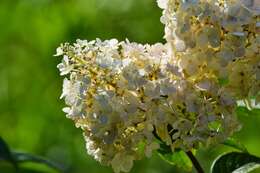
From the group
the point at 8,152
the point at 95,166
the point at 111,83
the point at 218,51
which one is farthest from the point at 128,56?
the point at 95,166

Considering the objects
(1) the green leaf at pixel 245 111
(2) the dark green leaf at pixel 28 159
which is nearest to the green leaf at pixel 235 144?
(1) the green leaf at pixel 245 111

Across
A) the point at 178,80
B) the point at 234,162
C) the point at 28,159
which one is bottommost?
the point at 234,162

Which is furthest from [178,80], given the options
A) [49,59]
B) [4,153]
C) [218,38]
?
[49,59]

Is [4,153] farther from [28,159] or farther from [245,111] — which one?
[245,111]

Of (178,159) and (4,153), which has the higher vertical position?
(4,153)

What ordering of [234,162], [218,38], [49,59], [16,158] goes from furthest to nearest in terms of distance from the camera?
[49,59] → [16,158] → [234,162] → [218,38]

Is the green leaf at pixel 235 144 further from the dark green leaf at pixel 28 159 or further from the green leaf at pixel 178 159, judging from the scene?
the dark green leaf at pixel 28 159

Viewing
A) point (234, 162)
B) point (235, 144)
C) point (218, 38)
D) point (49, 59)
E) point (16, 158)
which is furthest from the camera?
point (49, 59)
